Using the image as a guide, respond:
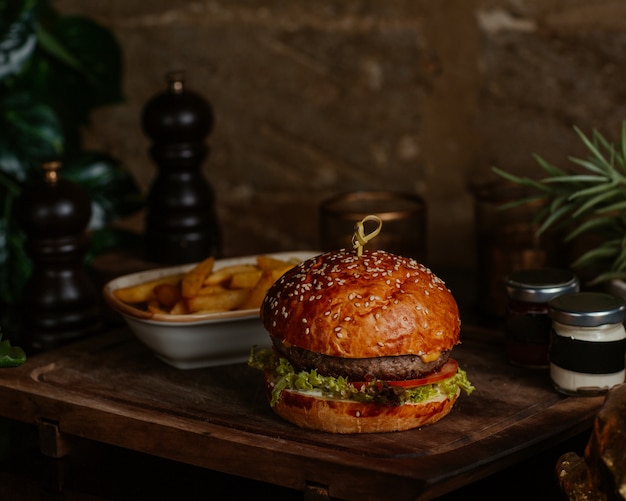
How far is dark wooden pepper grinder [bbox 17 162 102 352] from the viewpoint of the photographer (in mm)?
2084

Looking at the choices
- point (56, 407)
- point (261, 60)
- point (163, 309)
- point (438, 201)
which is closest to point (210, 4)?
point (261, 60)

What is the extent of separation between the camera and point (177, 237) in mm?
2379

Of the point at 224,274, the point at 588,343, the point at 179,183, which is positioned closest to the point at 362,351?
the point at 588,343

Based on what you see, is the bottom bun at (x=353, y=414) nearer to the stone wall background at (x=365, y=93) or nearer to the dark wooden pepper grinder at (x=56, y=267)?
the dark wooden pepper grinder at (x=56, y=267)

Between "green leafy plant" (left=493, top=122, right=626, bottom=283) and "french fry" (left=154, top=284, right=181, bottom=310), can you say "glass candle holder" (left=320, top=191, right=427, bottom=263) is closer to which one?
"green leafy plant" (left=493, top=122, right=626, bottom=283)

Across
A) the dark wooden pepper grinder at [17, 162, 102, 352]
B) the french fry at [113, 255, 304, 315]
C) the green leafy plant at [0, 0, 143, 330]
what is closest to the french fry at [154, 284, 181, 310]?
the french fry at [113, 255, 304, 315]

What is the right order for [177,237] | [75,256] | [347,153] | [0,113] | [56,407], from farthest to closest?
1. [347,153]
2. [0,113]
3. [177,237]
4. [75,256]
5. [56,407]

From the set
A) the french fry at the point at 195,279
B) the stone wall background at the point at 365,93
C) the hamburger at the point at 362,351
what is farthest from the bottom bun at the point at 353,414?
the stone wall background at the point at 365,93

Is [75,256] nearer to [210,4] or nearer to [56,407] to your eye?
[56,407]

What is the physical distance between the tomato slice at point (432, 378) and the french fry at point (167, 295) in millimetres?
508

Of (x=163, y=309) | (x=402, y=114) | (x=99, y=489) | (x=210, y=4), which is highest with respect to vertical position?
(x=210, y=4)

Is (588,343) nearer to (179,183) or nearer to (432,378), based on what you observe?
(432,378)

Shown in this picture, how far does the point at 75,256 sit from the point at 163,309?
33 cm

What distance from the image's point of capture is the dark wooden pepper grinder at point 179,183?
235 cm
